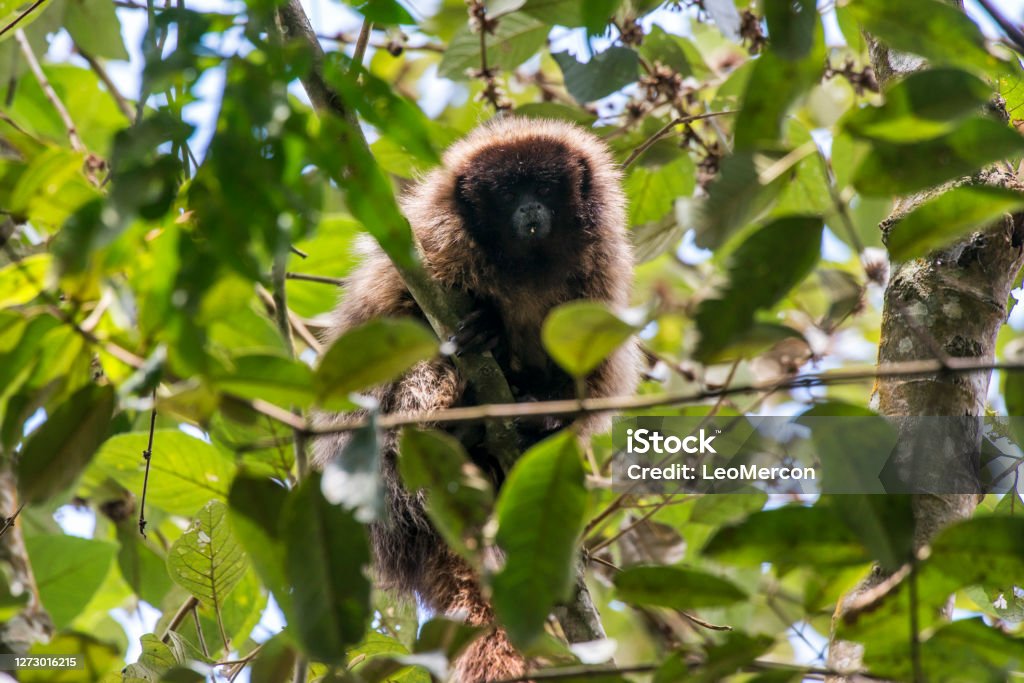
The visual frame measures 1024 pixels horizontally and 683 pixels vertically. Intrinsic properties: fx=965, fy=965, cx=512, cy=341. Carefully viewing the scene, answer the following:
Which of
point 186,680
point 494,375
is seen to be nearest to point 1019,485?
point 494,375

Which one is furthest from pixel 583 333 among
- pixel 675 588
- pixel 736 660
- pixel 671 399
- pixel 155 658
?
pixel 155 658

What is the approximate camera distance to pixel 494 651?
3303mm

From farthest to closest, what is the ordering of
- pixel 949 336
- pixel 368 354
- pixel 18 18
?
pixel 18 18
pixel 949 336
pixel 368 354

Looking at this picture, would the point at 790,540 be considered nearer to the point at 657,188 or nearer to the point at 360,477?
the point at 360,477

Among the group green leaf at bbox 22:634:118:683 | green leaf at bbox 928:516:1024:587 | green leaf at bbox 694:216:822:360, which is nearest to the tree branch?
green leaf at bbox 694:216:822:360

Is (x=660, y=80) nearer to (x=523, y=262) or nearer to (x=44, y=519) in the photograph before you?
(x=523, y=262)

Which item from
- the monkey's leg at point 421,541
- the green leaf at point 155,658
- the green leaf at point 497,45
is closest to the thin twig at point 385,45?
the green leaf at point 497,45

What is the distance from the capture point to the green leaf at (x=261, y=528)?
5.47ft

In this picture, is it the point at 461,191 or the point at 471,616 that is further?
the point at 461,191

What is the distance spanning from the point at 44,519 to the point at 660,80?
378cm

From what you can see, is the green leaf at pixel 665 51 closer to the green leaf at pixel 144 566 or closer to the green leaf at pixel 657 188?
the green leaf at pixel 657 188

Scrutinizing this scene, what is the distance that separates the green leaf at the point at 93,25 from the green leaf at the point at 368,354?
3640 millimetres

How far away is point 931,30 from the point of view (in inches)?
67.7

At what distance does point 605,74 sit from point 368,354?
8.47ft
